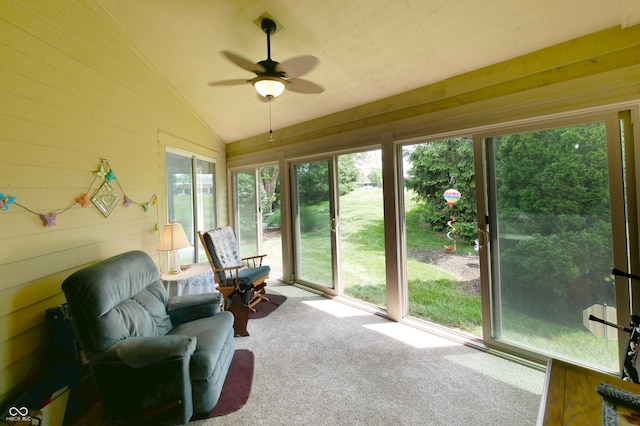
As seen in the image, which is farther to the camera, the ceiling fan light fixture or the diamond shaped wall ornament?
the diamond shaped wall ornament

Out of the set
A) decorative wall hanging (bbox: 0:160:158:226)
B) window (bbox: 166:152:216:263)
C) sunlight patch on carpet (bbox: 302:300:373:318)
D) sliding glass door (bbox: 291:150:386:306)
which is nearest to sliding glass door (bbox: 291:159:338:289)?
sliding glass door (bbox: 291:150:386:306)

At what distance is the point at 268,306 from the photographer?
351cm

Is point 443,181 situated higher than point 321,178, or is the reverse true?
point 321,178

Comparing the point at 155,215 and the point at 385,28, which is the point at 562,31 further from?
the point at 155,215

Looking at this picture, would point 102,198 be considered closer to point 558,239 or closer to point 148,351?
point 148,351

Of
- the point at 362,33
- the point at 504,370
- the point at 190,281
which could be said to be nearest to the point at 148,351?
the point at 190,281

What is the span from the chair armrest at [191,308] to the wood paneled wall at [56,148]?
834 mm

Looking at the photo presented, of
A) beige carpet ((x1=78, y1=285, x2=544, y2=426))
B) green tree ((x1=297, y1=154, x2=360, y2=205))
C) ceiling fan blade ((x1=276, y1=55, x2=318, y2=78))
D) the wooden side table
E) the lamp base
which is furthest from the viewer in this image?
green tree ((x1=297, y1=154, x2=360, y2=205))

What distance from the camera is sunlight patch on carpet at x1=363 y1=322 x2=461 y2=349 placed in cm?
256

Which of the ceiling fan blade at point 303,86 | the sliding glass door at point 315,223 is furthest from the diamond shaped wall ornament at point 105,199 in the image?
the sliding glass door at point 315,223

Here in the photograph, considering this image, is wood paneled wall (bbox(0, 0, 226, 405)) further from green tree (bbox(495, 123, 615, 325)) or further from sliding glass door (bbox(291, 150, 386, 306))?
green tree (bbox(495, 123, 615, 325))

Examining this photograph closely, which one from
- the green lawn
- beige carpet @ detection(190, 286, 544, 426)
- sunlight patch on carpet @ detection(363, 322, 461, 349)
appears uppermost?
the green lawn

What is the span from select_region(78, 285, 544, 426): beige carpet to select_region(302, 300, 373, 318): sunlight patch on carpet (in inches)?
11.0

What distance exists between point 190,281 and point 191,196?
162cm
